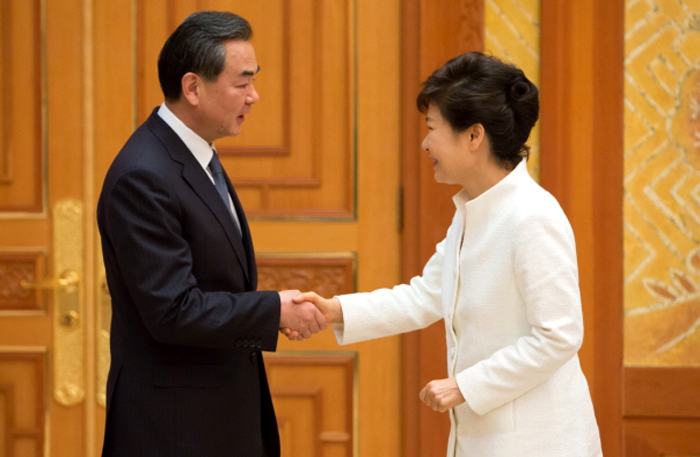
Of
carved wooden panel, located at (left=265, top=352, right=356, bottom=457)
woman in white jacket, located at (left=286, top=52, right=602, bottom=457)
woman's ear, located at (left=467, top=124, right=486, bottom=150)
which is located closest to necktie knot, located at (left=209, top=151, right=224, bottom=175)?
woman in white jacket, located at (left=286, top=52, right=602, bottom=457)

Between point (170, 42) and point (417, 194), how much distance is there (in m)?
1.11

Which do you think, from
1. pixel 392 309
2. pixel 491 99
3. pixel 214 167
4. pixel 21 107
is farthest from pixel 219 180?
pixel 21 107

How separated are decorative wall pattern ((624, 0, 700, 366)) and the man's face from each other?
1.39 metres

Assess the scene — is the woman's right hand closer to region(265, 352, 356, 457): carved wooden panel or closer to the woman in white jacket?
the woman in white jacket

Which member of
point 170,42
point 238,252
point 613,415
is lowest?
point 613,415

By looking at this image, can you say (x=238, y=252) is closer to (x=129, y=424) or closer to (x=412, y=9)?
(x=129, y=424)

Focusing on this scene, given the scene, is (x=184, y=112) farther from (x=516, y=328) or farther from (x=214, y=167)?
(x=516, y=328)

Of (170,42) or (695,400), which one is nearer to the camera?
(170,42)

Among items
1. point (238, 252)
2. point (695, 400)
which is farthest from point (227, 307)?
point (695, 400)

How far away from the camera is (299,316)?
178 cm

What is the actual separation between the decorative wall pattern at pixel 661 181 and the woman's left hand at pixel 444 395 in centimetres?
121

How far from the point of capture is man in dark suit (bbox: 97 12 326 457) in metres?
1.55

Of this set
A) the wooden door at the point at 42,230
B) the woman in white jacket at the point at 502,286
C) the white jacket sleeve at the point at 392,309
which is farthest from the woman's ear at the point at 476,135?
the wooden door at the point at 42,230

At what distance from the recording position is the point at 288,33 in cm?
262
